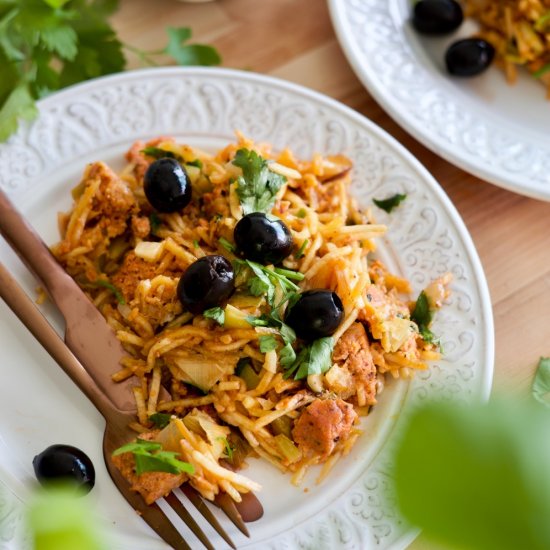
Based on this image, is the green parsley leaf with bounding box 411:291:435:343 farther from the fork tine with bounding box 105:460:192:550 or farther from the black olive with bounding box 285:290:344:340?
the fork tine with bounding box 105:460:192:550

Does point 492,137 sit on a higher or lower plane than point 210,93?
lower

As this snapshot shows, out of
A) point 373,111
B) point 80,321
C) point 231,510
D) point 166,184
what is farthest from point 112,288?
point 373,111

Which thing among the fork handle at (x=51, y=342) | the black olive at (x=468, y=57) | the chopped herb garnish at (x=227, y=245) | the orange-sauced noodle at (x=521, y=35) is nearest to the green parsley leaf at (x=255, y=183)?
the chopped herb garnish at (x=227, y=245)

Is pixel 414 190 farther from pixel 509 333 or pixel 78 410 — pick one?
pixel 78 410

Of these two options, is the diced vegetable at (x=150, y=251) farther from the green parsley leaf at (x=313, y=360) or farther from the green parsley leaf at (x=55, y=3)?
the green parsley leaf at (x=55, y=3)

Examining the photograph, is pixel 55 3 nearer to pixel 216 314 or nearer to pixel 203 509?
pixel 216 314

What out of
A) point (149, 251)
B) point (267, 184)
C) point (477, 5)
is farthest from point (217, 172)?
point (477, 5)

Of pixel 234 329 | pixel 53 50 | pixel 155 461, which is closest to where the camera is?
pixel 155 461
